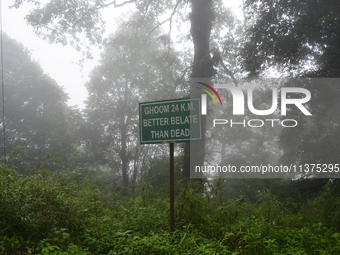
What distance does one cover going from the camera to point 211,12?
40.9 feet

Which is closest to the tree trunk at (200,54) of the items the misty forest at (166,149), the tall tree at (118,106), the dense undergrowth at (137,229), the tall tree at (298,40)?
the misty forest at (166,149)

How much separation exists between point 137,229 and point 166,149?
47.9 ft

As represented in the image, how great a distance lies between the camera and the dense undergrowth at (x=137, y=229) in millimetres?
4411

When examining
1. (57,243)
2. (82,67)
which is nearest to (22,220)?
(57,243)

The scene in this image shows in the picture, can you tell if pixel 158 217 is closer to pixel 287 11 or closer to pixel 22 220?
pixel 22 220

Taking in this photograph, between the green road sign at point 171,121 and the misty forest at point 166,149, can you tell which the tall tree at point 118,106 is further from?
the green road sign at point 171,121

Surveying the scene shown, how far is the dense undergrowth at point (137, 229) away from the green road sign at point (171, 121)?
1.54 m

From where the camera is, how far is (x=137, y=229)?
540 cm

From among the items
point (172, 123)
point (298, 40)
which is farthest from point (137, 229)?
point (298, 40)

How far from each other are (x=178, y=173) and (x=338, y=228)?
716 centimetres

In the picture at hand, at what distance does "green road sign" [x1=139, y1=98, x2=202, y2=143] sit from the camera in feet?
15.7

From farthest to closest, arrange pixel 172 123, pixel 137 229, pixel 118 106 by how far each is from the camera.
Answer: pixel 118 106
pixel 137 229
pixel 172 123

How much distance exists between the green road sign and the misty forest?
1.36m

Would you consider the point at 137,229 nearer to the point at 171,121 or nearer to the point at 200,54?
the point at 171,121
